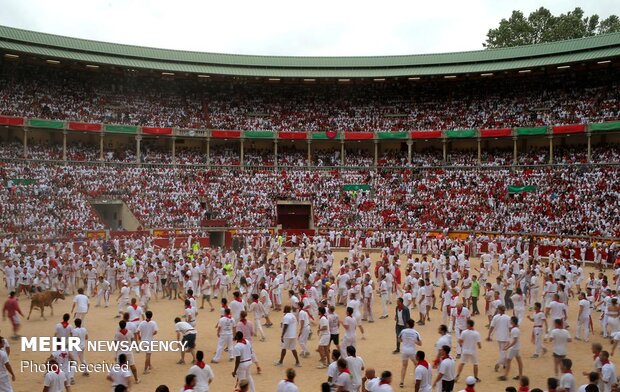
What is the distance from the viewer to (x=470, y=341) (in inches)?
520

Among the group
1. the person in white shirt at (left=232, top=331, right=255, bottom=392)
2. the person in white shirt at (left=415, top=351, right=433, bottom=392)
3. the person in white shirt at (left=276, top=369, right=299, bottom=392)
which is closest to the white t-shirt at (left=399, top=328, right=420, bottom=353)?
the person in white shirt at (left=415, top=351, right=433, bottom=392)

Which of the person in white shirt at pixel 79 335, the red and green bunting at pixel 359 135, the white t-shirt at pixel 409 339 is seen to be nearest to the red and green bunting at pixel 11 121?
the red and green bunting at pixel 359 135

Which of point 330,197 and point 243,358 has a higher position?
point 330,197

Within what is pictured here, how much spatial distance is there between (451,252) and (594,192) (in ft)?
62.5

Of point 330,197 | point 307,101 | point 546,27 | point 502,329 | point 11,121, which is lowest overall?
point 502,329

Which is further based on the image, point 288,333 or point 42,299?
point 42,299

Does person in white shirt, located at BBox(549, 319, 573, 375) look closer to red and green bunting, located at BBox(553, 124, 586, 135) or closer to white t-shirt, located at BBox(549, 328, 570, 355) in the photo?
white t-shirt, located at BBox(549, 328, 570, 355)

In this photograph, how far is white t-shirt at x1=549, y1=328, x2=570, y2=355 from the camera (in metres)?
13.2

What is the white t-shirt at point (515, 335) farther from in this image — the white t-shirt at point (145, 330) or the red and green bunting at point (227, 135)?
the red and green bunting at point (227, 135)

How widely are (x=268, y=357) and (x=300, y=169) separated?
38301 mm

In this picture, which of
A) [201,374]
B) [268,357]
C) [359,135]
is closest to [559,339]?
[268,357]

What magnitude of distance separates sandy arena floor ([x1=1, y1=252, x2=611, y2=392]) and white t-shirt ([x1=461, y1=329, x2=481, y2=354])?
0.90 m

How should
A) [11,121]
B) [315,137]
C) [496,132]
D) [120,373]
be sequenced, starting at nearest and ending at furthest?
[120,373] < [11,121] < [496,132] < [315,137]

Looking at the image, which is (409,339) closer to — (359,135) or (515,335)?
(515,335)
